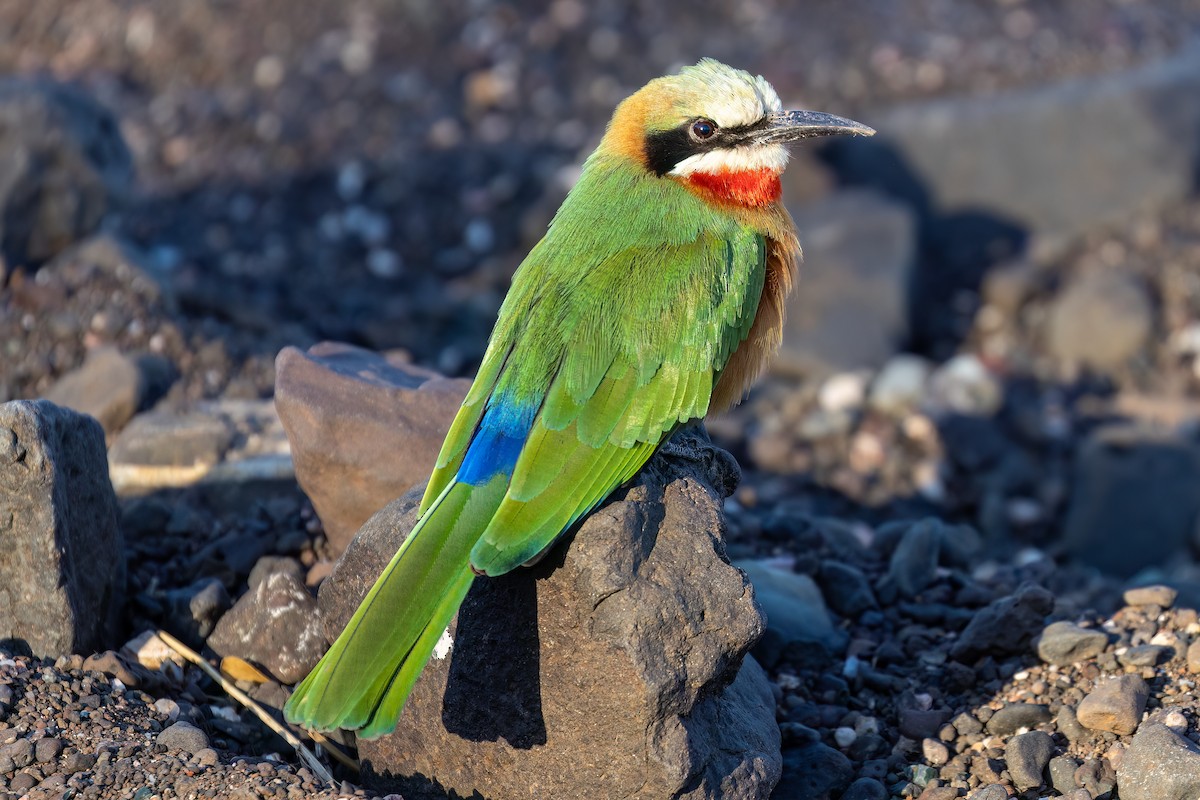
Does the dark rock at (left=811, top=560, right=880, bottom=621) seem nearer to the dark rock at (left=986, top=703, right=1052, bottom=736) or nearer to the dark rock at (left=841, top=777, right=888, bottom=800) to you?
the dark rock at (left=986, top=703, right=1052, bottom=736)

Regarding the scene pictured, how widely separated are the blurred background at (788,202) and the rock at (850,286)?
2cm

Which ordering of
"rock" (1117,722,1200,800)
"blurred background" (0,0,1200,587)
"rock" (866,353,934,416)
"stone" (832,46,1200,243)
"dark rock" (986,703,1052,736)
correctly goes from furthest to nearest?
1. "stone" (832,46,1200,243)
2. "rock" (866,353,934,416)
3. "blurred background" (0,0,1200,587)
4. "dark rock" (986,703,1052,736)
5. "rock" (1117,722,1200,800)

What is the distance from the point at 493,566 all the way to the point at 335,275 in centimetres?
561

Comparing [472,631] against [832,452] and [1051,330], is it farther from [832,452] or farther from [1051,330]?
[1051,330]

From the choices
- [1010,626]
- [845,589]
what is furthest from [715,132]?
[1010,626]

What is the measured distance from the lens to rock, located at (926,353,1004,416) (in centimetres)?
729

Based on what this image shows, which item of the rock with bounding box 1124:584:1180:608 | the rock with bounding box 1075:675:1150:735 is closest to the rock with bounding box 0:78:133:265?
the rock with bounding box 1124:584:1180:608

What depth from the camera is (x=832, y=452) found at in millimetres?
Answer: 6906

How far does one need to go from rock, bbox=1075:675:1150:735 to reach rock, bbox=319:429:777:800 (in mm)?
836

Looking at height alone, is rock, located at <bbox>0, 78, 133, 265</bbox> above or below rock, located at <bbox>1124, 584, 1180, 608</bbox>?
above

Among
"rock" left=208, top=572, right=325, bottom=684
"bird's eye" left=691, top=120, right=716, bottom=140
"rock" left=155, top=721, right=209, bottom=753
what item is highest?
"bird's eye" left=691, top=120, right=716, bottom=140

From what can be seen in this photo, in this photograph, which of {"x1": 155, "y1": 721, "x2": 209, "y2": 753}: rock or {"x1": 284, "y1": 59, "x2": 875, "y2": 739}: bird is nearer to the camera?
{"x1": 284, "y1": 59, "x2": 875, "y2": 739}: bird

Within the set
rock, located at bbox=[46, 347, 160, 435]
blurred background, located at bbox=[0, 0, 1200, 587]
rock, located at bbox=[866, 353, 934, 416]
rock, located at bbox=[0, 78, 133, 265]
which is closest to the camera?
rock, located at bbox=[46, 347, 160, 435]

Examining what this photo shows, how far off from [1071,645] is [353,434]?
2107 millimetres
